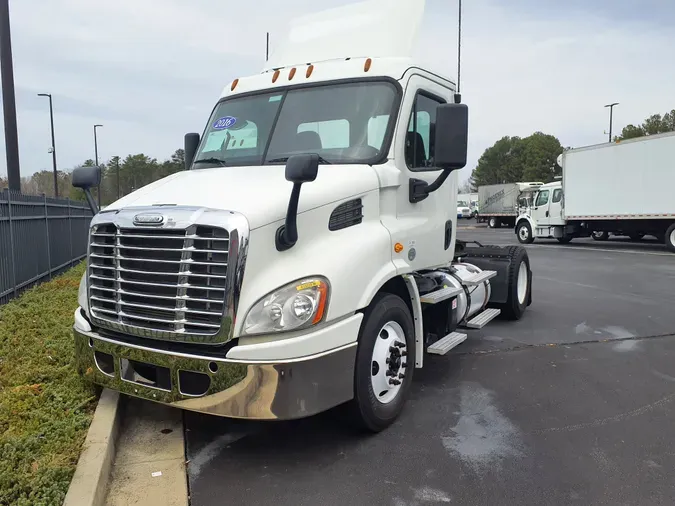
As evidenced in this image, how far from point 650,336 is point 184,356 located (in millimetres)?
6012

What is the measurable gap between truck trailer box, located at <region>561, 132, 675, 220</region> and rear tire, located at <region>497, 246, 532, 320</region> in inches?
543

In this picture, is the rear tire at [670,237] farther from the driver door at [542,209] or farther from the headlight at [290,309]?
the headlight at [290,309]

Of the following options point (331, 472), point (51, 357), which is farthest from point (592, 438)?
point (51, 357)

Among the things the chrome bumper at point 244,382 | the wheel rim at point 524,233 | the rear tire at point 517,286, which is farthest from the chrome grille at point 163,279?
the wheel rim at point 524,233

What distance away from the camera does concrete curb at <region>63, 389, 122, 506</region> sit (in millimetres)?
3014

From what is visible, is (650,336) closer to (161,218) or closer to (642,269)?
(161,218)

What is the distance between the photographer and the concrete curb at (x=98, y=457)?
9.89ft

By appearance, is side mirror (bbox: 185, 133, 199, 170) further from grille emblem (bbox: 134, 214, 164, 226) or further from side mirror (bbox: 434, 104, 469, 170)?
side mirror (bbox: 434, 104, 469, 170)

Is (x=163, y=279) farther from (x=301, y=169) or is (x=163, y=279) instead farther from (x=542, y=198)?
(x=542, y=198)

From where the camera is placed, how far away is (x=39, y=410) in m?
3.99

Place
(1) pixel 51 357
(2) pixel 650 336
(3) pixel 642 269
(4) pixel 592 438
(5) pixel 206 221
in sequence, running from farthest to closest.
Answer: (3) pixel 642 269, (2) pixel 650 336, (1) pixel 51 357, (4) pixel 592 438, (5) pixel 206 221

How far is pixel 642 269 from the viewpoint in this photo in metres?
14.0

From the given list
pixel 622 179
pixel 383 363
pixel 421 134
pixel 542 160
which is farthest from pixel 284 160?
pixel 542 160

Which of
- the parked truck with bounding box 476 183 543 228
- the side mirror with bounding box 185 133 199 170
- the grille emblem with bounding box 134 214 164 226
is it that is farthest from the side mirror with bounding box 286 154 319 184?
the parked truck with bounding box 476 183 543 228
